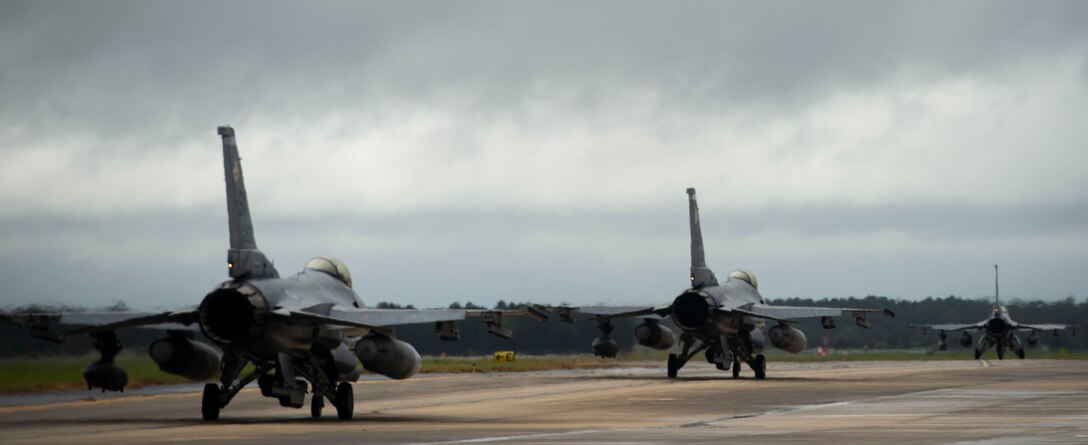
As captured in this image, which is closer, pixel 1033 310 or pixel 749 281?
pixel 749 281

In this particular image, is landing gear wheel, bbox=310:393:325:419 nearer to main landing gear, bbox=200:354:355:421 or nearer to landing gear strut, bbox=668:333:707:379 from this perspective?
main landing gear, bbox=200:354:355:421

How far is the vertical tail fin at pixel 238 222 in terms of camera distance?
91.1ft

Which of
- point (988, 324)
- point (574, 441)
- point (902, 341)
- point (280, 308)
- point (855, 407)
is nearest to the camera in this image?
point (574, 441)

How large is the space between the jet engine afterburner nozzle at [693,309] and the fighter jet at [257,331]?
63.5 ft

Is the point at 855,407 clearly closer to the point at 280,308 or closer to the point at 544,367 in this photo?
the point at 280,308

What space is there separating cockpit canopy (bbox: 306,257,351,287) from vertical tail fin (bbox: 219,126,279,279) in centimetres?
263

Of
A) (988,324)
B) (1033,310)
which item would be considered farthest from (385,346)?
(1033,310)

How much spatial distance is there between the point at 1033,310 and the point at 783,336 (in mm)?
47238

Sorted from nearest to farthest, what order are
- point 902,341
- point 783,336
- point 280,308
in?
point 280,308
point 783,336
point 902,341

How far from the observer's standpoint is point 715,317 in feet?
160

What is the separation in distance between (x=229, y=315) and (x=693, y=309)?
24.1 m

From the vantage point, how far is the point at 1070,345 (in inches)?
3851

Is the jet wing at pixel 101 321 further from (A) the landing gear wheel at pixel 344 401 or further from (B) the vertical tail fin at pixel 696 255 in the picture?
(B) the vertical tail fin at pixel 696 255

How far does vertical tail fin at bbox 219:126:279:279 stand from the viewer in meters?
27.8
